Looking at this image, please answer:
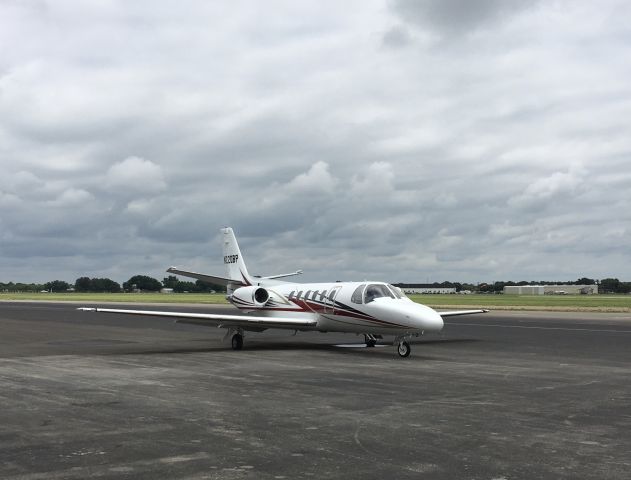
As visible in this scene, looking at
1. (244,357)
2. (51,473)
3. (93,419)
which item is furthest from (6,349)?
(51,473)

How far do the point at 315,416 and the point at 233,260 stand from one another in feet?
72.7

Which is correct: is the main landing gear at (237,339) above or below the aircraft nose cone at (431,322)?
below

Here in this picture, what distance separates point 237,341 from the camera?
2373 cm

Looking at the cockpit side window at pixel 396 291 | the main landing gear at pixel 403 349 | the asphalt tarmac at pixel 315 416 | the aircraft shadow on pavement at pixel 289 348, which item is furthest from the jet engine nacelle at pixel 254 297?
the main landing gear at pixel 403 349

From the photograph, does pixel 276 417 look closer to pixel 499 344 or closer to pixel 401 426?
pixel 401 426

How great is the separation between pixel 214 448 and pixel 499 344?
64.6 feet

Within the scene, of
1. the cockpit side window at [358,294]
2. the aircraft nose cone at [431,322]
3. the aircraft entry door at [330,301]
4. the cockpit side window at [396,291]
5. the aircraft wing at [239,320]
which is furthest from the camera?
the aircraft entry door at [330,301]

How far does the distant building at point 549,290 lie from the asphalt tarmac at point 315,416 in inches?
6213

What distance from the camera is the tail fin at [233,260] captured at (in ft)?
102

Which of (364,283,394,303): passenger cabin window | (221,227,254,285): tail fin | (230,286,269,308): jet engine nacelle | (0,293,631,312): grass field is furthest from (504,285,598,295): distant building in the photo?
(364,283,394,303): passenger cabin window

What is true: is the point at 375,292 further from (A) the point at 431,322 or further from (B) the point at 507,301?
(B) the point at 507,301

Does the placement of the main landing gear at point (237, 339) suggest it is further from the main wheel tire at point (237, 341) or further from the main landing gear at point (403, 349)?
the main landing gear at point (403, 349)

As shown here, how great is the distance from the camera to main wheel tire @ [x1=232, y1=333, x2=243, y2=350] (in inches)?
932

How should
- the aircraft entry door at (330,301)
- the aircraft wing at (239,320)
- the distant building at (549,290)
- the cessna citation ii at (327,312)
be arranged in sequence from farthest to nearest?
the distant building at (549,290), the aircraft entry door at (330,301), the aircraft wing at (239,320), the cessna citation ii at (327,312)
